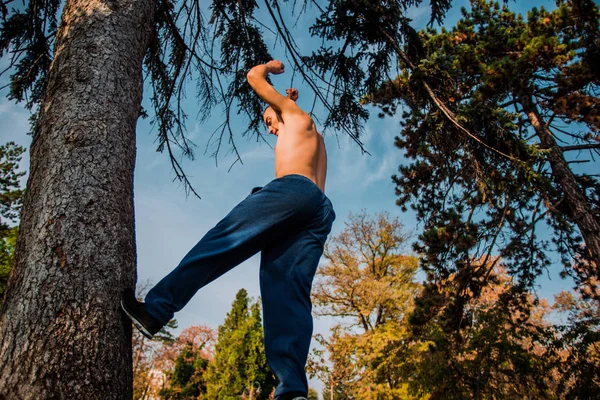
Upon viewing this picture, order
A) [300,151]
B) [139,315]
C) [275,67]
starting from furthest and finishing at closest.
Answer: [275,67], [300,151], [139,315]

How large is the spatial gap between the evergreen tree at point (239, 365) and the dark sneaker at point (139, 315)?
63.5 ft

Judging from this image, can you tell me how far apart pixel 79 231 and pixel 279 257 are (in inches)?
33.1

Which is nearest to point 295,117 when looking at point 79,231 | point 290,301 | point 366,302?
point 290,301

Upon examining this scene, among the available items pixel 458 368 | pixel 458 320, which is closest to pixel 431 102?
pixel 458 320

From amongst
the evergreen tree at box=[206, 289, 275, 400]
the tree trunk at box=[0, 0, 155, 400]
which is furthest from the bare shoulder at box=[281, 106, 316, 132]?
the evergreen tree at box=[206, 289, 275, 400]

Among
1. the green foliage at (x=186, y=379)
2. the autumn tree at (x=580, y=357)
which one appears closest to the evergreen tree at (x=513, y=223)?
the autumn tree at (x=580, y=357)

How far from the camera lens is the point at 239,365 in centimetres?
1952

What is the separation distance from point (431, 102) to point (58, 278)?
12.0 ft

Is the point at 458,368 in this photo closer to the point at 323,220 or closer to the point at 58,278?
the point at 323,220

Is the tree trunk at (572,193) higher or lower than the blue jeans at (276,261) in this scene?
higher

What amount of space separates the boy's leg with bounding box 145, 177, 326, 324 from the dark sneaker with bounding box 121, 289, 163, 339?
0.02 m

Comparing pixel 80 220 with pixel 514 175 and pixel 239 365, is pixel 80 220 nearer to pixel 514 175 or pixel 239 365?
pixel 514 175

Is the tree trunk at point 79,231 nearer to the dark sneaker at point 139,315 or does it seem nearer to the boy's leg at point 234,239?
the dark sneaker at point 139,315

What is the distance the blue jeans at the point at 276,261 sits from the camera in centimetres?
147
